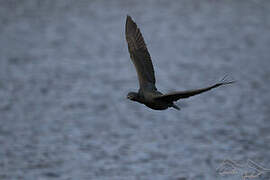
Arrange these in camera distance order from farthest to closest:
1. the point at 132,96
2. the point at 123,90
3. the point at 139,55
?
the point at 123,90, the point at 139,55, the point at 132,96

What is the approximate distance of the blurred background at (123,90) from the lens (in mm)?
12195

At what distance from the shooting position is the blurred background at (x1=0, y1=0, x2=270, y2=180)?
480 inches

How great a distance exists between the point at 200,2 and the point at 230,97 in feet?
37.6

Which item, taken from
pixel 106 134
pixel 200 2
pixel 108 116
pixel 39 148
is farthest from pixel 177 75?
pixel 200 2

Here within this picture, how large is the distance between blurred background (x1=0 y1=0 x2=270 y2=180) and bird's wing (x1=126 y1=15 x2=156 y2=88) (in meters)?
3.78

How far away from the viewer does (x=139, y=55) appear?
7.86 m

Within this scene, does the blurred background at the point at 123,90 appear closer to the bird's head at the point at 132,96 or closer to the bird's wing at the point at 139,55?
the bird's wing at the point at 139,55

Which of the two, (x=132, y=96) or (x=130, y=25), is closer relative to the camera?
(x=132, y=96)

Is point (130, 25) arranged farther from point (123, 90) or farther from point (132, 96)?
point (123, 90)

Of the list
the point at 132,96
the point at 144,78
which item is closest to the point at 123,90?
the point at 144,78

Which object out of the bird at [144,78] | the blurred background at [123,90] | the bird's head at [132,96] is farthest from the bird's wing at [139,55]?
the blurred background at [123,90]

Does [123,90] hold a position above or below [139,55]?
above

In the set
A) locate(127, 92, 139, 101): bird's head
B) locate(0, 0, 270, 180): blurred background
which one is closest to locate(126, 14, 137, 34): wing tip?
locate(127, 92, 139, 101): bird's head

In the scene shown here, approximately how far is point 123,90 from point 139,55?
877cm
